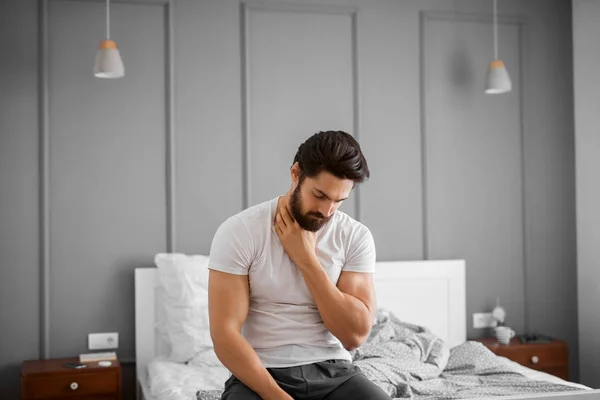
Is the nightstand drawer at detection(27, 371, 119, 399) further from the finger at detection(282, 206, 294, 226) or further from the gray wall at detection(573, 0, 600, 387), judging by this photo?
the gray wall at detection(573, 0, 600, 387)

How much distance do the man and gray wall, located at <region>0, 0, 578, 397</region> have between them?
6.26 feet

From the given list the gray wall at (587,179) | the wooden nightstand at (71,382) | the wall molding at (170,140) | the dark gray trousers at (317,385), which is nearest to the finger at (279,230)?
the dark gray trousers at (317,385)

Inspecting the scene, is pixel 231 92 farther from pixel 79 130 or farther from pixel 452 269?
pixel 452 269

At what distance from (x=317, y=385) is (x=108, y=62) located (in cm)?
212

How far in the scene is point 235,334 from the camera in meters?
1.91

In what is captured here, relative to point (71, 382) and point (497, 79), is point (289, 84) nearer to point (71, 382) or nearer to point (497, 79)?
point (497, 79)

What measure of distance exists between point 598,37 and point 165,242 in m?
2.67

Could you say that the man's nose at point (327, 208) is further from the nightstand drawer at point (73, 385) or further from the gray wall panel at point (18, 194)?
the gray wall panel at point (18, 194)

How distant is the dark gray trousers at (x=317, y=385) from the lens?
195 centimetres

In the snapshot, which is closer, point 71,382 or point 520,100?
point 71,382

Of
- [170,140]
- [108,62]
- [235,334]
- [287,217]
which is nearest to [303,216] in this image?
[287,217]

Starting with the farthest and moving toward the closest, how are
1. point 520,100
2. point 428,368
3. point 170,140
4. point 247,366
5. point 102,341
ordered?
point 520,100, point 170,140, point 102,341, point 428,368, point 247,366

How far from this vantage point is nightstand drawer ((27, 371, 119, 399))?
10.9 ft

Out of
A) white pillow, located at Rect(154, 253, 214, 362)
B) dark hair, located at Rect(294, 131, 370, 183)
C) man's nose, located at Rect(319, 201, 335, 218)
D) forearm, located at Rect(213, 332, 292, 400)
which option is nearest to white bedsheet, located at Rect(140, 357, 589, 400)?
white pillow, located at Rect(154, 253, 214, 362)
